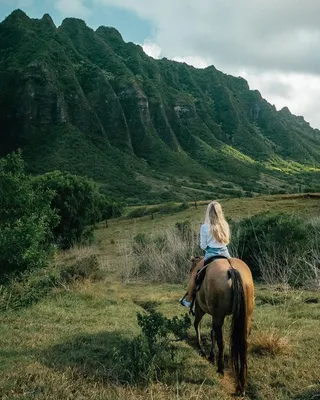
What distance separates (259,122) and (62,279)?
192549 millimetres

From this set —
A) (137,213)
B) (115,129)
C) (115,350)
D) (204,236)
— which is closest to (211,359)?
(115,350)

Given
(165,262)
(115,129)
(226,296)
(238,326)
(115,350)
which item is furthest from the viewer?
(115,129)

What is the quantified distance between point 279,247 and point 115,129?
324 ft

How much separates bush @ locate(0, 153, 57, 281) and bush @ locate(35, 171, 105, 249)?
1231cm

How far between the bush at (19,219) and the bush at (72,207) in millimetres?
12315

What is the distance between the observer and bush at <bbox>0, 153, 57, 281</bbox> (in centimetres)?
973

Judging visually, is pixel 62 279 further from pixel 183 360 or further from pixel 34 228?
pixel 183 360

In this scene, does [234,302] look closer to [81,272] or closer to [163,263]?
[81,272]

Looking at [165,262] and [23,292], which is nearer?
[23,292]

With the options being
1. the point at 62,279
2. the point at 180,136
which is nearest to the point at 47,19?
the point at 180,136

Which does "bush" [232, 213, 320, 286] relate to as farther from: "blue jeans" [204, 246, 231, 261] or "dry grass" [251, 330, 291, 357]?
"blue jeans" [204, 246, 231, 261]

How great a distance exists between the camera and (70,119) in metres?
96.9

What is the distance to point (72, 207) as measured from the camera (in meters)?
24.0

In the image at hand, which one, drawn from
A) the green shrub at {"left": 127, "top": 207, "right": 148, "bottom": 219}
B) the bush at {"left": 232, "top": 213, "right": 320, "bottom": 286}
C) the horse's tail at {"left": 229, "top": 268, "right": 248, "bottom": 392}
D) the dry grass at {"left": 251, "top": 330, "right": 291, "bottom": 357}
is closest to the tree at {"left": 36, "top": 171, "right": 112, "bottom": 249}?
the bush at {"left": 232, "top": 213, "right": 320, "bottom": 286}
